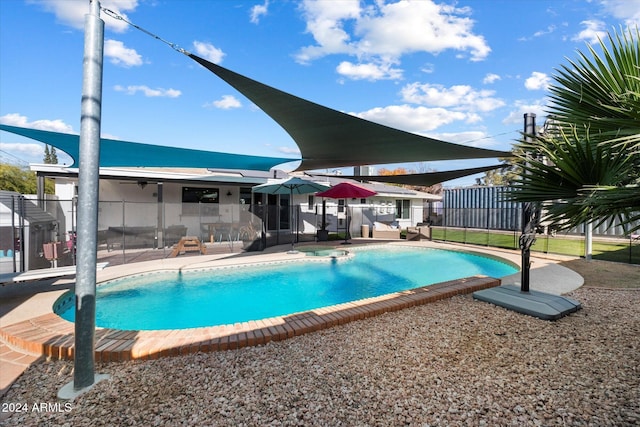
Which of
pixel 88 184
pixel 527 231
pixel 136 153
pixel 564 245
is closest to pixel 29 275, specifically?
pixel 136 153

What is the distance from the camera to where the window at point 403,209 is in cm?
2127

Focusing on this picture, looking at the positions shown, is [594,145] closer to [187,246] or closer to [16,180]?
[187,246]

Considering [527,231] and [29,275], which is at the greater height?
[527,231]

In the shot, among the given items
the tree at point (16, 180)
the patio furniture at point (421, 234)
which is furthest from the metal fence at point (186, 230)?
the tree at point (16, 180)

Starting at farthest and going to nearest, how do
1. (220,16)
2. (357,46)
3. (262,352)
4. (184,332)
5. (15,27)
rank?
(357,46), (220,16), (15,27), (184,332), (262,352)

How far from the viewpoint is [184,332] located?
374 centimetres

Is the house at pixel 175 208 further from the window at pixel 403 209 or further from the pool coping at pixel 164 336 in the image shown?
the pool coping at pixel 164 336

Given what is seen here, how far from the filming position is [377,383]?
2.67 m

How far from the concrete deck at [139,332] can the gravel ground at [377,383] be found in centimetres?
14

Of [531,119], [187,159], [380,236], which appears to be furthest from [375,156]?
[380,236]

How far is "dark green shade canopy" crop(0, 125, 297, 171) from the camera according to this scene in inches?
224

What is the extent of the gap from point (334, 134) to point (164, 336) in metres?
4.48

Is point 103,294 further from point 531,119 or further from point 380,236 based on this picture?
point 380,236

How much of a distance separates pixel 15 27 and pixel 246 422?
34.9 feet
